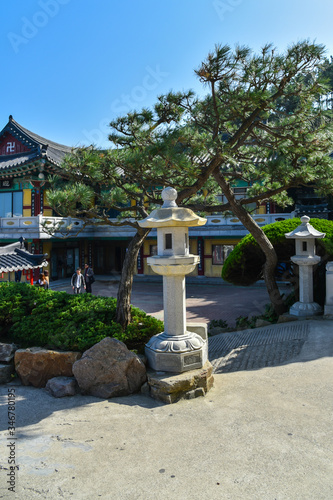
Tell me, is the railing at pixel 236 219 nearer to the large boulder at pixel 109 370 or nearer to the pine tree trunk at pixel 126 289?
the pine tree trunk at pixel 126 289

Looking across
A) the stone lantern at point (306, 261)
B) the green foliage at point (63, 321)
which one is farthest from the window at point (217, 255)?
the green foliage at point (63, 321)

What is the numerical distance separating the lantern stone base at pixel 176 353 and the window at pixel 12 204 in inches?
764

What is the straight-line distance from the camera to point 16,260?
1049 cm

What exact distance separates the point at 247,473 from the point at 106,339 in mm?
2685

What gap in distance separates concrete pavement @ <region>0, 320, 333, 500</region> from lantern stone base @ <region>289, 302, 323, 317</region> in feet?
14.5

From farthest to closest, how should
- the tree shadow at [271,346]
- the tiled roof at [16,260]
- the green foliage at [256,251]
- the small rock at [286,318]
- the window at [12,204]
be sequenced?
the window at [12,204] < the green foliage at [256,251] < the tiled roof at [16,260] < the small rock at [286,318] < the tree shadow at [271,346]

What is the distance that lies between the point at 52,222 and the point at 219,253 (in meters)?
10.3

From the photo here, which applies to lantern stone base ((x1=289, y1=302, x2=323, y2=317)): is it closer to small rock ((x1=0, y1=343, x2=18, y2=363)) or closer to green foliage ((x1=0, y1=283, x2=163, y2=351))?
green foliage ((x1=0, y1=283, x2=163, y2=351))

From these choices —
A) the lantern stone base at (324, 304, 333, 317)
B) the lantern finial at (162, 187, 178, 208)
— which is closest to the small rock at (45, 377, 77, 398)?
the lantern finial at (162, 187, 178, 208)

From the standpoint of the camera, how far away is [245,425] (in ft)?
14.1

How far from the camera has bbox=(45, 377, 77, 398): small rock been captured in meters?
5.20

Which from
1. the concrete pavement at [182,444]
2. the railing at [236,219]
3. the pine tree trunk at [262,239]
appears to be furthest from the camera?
the railing at [236,219]

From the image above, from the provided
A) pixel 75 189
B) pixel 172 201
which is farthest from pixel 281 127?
pixel 75 189

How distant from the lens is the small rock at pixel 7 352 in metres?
5.91
